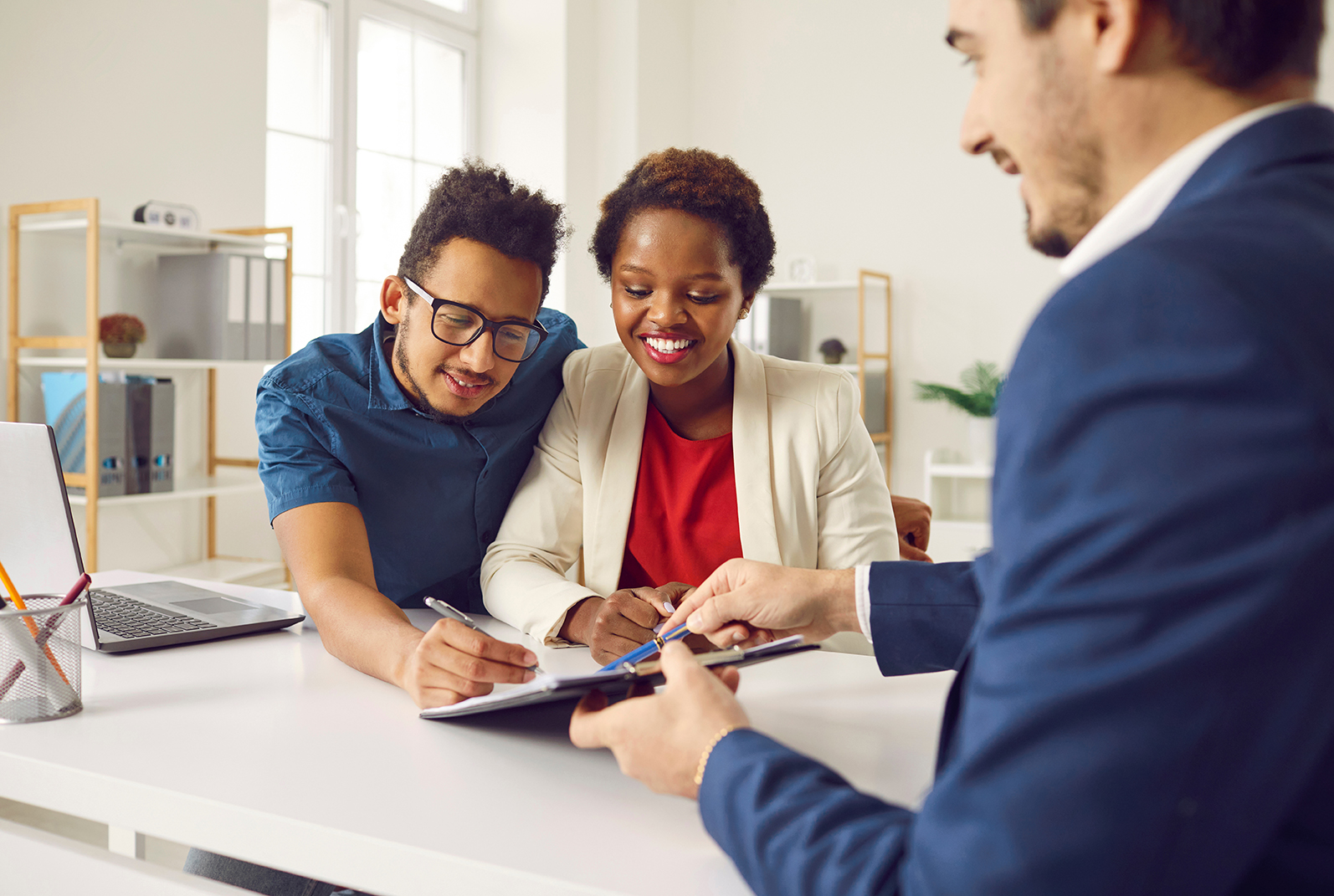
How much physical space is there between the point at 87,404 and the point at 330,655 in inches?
80.2

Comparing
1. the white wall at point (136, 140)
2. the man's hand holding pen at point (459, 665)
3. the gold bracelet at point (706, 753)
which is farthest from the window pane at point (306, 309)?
the gold bracelet at point (706, 753)

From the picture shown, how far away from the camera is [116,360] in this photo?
304 centimetres

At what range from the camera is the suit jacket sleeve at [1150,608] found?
44cm

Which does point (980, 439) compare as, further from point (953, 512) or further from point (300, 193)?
point (300, 193)

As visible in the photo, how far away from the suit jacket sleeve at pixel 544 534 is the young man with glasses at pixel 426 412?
0.04 m

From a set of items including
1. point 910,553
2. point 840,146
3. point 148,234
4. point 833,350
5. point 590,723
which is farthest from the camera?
point 840,146

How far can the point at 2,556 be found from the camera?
1197mm

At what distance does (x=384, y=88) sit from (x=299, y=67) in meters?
0.47

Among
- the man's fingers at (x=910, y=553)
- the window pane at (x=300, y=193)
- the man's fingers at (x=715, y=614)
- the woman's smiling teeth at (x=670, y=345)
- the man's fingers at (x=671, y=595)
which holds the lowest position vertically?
the man's fingers at (x=910, y=553)

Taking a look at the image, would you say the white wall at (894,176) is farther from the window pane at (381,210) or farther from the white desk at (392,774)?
the white desk at (392,774)

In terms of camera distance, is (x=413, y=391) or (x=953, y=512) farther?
(x=953, y=512)

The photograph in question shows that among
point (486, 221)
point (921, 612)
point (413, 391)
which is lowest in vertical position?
point (921, 612)

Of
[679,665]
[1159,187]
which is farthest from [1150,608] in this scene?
[679,665]

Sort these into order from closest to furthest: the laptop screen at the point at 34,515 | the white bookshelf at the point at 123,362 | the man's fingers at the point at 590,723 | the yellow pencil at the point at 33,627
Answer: the man's fingers at the point at 590,723 → the yellow pencil at the point at 33,627 → the laptop screen at the point at 34,515 → the white bookshelf at the point at 123,362
